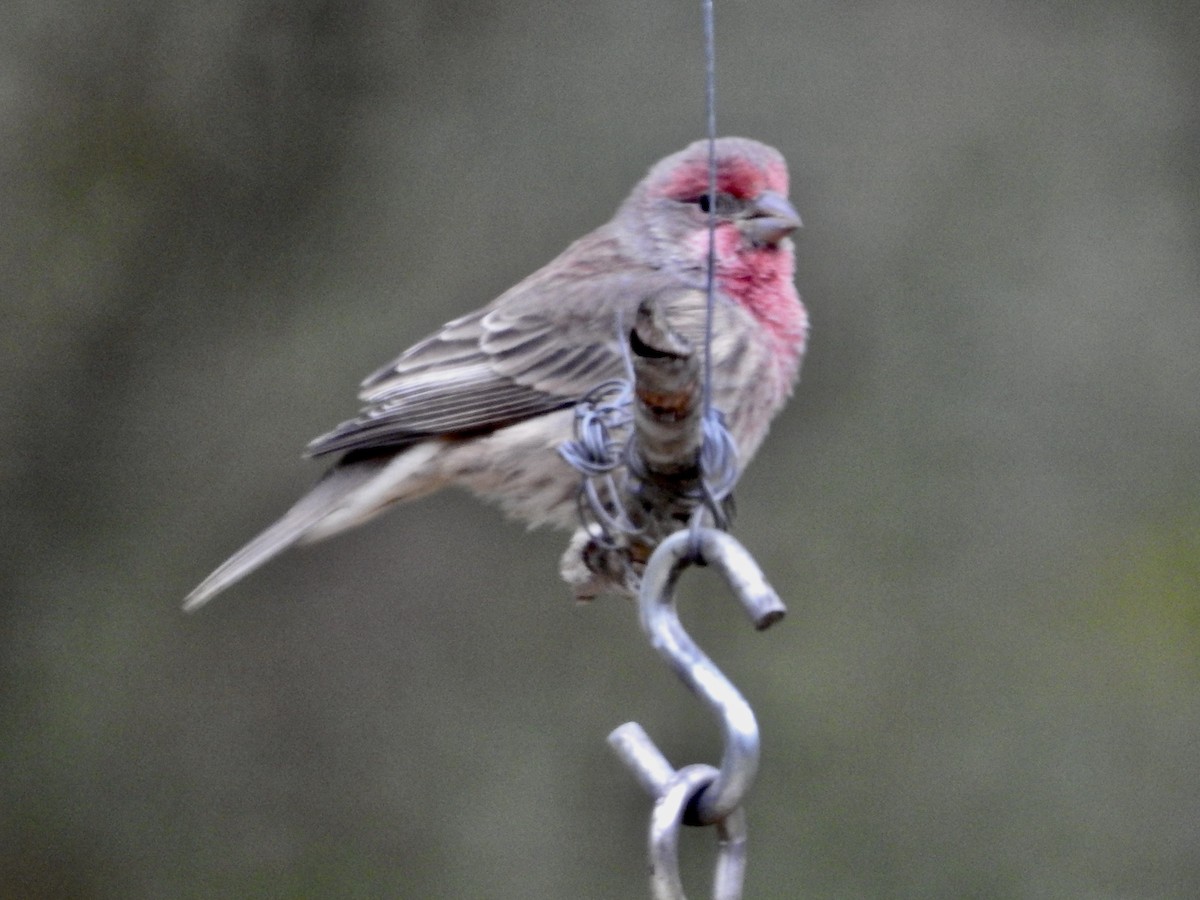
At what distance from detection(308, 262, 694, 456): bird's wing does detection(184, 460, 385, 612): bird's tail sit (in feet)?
0.24

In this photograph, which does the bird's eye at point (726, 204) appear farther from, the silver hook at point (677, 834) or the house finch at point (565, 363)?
the silver hook at point (677, 834)

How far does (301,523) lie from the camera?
11.8 feet

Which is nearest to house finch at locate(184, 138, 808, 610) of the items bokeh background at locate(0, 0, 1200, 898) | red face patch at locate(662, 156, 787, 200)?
red face patch at locate(662, 156, 787, 200)

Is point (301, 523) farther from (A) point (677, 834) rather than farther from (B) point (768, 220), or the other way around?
(A) point (677, 834)

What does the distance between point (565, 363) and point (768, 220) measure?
0.51 meters

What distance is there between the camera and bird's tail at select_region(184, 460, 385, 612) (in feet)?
11.5

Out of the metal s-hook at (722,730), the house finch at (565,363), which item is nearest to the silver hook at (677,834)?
the metal s-hook at (722,730)

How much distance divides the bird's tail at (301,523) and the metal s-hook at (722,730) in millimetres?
1657

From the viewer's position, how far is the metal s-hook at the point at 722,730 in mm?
1795

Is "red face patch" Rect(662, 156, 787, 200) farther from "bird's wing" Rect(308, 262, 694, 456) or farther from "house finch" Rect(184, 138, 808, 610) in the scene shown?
"bird's wing" Rect(308, 262, 694, 456)

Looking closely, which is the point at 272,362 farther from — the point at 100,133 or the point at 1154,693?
the point at 1154,693

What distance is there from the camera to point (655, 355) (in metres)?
1.99

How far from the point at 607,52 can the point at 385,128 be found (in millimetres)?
669

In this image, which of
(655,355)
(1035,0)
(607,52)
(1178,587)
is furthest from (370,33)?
(655,355)
